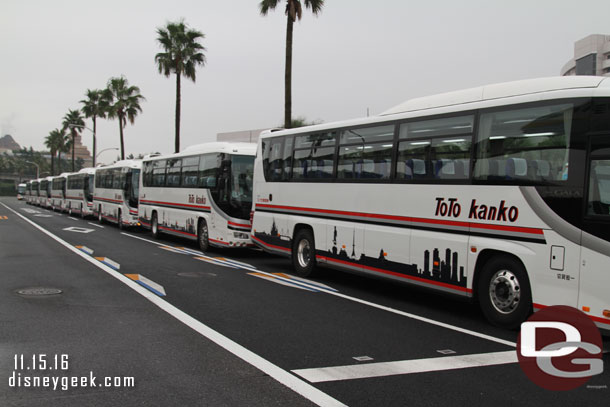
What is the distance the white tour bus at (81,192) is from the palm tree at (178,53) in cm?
719

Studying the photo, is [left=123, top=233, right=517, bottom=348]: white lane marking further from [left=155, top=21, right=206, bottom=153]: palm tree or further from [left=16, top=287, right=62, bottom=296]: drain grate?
[left=155, top=21, right=206, bottom=153]: palm tree

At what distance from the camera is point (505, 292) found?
7.95 m

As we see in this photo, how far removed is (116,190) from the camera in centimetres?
2975

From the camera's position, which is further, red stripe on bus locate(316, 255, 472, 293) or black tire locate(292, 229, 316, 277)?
black tire locate(292, 229, 316, 277)

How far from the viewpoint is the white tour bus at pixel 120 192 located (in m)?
28.0

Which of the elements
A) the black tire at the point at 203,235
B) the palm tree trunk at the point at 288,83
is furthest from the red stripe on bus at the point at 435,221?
the palm tree trunk at the point at 288,83

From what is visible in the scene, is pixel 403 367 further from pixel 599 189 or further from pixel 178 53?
pixel 178 53

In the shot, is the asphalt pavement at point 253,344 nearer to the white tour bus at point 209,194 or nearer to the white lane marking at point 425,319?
the white lane marking at point 425,319

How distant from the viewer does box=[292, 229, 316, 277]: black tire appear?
41.4 feet

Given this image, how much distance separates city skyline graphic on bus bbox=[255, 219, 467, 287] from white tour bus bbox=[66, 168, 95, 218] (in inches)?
1160

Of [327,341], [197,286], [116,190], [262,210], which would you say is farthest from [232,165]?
[116,190]

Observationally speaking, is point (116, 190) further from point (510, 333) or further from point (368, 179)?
point (510, 333)

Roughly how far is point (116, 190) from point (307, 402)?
2712 centimetres
